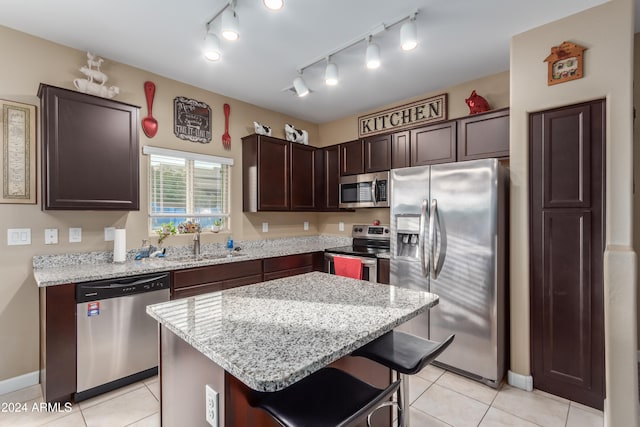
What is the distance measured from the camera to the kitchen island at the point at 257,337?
0.90 metres

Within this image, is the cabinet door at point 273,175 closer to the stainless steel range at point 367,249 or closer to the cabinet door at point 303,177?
the cabinet door at point 303,177

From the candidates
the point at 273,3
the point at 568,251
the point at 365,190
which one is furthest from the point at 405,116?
the point at 273,3

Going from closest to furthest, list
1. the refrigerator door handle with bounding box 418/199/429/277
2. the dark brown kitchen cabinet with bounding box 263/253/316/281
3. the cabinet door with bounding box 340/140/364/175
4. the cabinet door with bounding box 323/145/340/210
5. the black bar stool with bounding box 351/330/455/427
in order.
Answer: the black bar stool with bounding box 351/330/455/427, the refrigerator door handle with bounding box 418/199/429/277, the dark brown kitchen cabinet with bounding box 263/253/316/281, the cabinet door with bounding box 340/140/364/175, the cabinet door with bounding box 323/145/340/210

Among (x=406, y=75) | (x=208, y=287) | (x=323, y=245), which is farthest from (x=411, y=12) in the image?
(x=323, y=245)

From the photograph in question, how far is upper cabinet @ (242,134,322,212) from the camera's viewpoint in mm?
3746

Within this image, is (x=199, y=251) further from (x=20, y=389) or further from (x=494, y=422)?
(x=494, y=422)

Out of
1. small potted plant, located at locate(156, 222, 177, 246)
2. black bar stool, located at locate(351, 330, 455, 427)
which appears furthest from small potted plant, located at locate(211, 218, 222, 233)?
black bar stool, located at locate(351, 330, 455, 427)

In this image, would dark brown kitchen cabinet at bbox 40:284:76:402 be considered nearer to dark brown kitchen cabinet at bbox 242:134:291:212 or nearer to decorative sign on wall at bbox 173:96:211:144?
decorative sign on wall at bbox 173:96:211:144

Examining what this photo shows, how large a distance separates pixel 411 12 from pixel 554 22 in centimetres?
110

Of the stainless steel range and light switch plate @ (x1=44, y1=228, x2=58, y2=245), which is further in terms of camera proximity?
the stainless steel range

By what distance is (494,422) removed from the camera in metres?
2.04

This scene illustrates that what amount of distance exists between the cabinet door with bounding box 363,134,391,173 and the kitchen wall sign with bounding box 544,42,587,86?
5.36 ft

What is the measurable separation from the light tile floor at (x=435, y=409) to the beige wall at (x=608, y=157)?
0.30 meters

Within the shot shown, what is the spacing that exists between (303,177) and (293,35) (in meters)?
1.97
